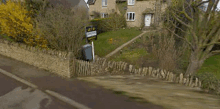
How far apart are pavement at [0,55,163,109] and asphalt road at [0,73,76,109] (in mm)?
77

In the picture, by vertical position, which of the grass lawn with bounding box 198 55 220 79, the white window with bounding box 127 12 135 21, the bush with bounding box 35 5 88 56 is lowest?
the grass lawn with bounding box 198 55 220 79

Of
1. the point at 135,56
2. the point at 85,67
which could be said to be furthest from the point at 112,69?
the point at 135,56

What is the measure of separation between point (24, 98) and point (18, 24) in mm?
5406

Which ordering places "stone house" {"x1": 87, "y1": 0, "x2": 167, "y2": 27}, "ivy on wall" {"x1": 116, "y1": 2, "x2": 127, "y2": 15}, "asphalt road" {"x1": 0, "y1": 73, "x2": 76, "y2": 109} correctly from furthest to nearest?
1. "ivy on wall" {"x1": 116, "y1": 2, "x2": 127, "y2": 15}
2. "stone house" {"x1": 87, "y1": 0, "x2": 167, "y2": 27}
3. "asphalt road" {"x1": 0, "y1": 73, "x2": 76, "y2": 109}

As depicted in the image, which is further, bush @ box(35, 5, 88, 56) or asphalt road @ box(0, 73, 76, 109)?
bush @ box(35, 5, 88, 56)

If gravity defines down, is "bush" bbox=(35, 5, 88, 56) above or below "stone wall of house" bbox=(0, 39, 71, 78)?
above

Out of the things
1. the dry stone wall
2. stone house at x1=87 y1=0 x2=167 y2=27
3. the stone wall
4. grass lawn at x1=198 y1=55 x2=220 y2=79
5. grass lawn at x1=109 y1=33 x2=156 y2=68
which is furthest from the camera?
stone house at x1=87 y1=0 x2=167 y2=27

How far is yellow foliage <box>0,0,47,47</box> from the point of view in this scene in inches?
338

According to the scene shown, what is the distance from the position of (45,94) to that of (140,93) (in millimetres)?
3880

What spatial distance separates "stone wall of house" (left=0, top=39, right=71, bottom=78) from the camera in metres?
7.12

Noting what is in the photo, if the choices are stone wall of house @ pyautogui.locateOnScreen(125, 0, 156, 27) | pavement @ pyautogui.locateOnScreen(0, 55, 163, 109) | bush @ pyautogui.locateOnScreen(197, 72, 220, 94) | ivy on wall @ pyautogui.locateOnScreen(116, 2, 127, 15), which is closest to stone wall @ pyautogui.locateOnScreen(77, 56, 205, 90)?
bush @ pyautogui.locateOnScreen(197, 72, 220, 94)

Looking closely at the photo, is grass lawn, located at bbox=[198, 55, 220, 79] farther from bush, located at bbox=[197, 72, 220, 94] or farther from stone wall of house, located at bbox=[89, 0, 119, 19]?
stone wall of house, located at bbox=[89, 0, 119, 19]

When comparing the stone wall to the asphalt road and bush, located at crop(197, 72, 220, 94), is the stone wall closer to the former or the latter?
bush, located at crop(197, 72, 220, 94)

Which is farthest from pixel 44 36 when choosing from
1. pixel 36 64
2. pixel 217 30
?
pixel 217 30
